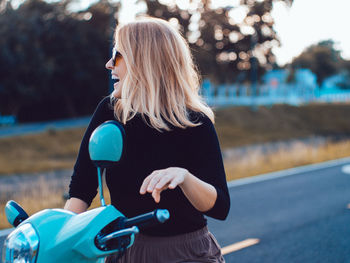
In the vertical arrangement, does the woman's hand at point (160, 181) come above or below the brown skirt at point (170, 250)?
above

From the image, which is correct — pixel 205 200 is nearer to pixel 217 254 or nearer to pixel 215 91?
pixel 217 254

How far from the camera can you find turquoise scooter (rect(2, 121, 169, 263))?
1182mm

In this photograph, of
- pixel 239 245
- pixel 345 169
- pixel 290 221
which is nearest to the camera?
pixel 239 245

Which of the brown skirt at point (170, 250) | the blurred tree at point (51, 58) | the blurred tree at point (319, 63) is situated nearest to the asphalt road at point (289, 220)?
the brown skirt at point (170, 250)

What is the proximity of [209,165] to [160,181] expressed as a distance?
356 millimetres

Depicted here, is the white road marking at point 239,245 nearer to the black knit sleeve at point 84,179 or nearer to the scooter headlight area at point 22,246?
the black knit sleeve at point 84,179

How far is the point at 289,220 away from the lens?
6480 millimetres

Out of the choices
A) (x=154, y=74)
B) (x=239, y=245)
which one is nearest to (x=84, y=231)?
(x=154, y=74)

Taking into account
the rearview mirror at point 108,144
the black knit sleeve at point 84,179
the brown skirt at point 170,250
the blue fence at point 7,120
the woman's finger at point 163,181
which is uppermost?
the rearview mirror at point 108,144

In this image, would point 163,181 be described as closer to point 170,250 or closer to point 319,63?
point 170,250

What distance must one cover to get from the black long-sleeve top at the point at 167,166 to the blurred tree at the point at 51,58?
28092 millimetres

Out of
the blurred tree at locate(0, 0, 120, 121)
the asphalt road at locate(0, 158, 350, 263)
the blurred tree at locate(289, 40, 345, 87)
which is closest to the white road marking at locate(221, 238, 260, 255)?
the asphalt road at locate(0, 158, 350, 263)

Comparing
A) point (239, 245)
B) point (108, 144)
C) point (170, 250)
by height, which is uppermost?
point (108, 144)

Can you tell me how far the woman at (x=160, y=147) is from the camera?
155 cm
